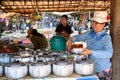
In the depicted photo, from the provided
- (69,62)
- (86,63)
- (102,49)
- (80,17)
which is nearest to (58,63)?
(69,62)

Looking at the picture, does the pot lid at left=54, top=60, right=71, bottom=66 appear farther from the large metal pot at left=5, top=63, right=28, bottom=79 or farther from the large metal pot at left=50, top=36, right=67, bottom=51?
the large metal pot at left=50, top=36, right=67, bottom=51

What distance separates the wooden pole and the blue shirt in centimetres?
50

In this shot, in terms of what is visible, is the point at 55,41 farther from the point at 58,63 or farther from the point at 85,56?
the point at 58,63

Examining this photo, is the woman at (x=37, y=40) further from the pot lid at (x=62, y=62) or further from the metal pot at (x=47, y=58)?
the pot lid at (x=62, y=62)

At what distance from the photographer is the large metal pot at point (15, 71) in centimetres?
212

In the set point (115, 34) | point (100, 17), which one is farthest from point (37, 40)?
point (100, 17)

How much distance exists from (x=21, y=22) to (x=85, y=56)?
11.6 metres

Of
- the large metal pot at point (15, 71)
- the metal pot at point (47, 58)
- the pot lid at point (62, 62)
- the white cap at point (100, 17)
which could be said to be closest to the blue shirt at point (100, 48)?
the white cap at point (100, 17)

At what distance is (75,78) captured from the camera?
7.13 ft

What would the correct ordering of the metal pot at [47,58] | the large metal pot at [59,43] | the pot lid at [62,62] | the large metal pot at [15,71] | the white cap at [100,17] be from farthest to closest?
1. the large metal pot at [59,43]
2. the white cap at [100,17]
3. the metal pot at [47,58]
4. the pot lid at [62,62]
5. the large metal pot at [15,71]

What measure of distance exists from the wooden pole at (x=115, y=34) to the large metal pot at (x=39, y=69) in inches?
54.7

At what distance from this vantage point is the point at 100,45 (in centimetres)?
267

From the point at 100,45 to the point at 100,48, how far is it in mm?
35

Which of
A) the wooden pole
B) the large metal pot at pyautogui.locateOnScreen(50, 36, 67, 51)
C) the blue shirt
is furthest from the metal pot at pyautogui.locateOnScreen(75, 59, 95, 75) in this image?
the wooden pole
